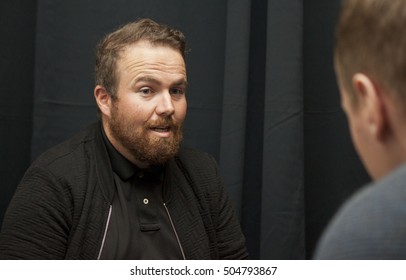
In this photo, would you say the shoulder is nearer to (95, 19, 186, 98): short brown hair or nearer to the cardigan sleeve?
the cardigan sleeve

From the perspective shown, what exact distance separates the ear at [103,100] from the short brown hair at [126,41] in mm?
14

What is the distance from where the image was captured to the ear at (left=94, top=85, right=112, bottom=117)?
4.60 ft

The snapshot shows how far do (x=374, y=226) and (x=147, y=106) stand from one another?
933 millimetres

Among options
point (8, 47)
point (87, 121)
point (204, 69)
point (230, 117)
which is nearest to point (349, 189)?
point (230, 117)

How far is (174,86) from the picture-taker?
1375 mm

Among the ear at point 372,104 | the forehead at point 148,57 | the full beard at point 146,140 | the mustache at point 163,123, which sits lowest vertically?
the ear at point 372,104

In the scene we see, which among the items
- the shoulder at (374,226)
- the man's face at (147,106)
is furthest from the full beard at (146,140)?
the shoulder at (374,226)

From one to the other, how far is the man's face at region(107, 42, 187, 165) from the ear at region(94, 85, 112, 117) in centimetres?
4

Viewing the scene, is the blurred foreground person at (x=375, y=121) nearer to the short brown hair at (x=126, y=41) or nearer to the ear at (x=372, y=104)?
the ear at (x=372, y=104)

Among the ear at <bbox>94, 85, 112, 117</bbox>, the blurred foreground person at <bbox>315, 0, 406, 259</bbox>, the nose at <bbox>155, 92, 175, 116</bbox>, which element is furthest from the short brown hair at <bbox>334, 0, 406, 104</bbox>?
the ear at <bbox>94, 85, 112, 117</bbox>

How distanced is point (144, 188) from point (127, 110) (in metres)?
0.21

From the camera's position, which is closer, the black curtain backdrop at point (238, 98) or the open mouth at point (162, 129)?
the open mouth at point (162, 129)

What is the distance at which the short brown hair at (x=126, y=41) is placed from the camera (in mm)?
1358

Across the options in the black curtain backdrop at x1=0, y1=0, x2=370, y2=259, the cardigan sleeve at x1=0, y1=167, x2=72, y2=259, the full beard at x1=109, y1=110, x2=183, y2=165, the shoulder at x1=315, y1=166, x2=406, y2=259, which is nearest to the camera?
the shoulder at x1=315, y1=166, x2=406, y2=259
